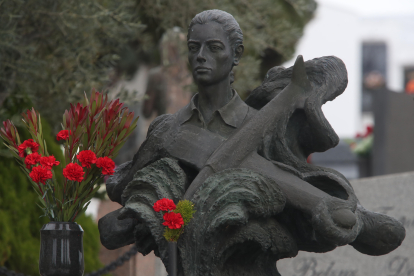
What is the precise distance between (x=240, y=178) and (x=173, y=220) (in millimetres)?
384

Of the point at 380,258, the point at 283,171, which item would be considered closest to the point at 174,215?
the point at 283,171

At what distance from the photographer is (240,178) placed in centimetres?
312

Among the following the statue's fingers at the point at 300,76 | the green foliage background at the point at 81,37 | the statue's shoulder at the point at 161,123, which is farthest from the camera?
the green foliage background at the point at 81,37

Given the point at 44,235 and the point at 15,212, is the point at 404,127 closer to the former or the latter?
the point at 15,212

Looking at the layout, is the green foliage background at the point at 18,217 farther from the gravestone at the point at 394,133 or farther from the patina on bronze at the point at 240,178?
the gravestone at the point at 394,133

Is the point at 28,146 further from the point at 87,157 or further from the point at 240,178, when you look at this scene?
the point at 240,178

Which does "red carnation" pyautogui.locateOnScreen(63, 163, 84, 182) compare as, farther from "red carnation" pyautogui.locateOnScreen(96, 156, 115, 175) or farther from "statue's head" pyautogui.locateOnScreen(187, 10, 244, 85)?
"statue's head" pyautogui.locateOnScreen(187, 10, 244, 85)

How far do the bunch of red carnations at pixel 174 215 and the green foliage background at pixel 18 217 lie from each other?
11.4 feet

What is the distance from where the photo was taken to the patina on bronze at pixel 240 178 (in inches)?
122

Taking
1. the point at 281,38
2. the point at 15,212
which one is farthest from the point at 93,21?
the point at 281,38

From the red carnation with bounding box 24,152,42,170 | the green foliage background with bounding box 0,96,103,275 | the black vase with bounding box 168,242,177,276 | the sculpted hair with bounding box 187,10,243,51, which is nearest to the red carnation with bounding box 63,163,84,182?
the red carnation with bounding box 24,152,42,170

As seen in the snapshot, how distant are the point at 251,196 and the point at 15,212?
12.6 ft

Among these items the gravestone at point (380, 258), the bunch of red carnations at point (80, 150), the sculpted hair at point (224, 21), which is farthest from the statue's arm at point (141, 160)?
the gravestone at point (380, 258)

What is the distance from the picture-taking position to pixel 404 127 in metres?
8.60
